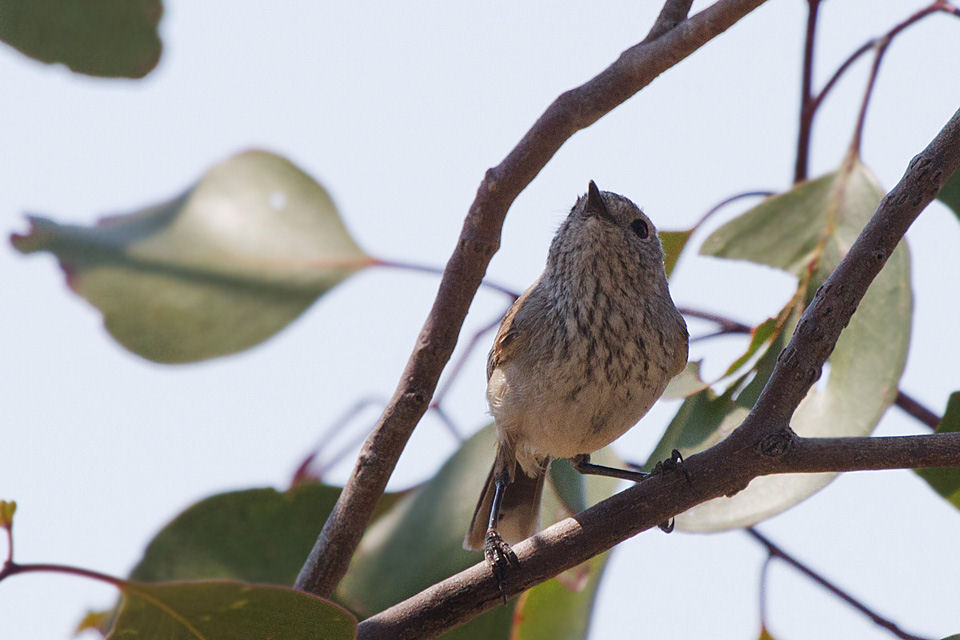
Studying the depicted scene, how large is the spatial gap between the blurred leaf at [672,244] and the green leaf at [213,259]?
79 centimetres

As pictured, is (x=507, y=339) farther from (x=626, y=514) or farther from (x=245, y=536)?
(x=626, y=514)

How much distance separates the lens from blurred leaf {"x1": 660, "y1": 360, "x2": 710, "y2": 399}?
2.45 metres

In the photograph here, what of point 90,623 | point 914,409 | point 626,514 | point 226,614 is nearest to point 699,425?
point 914,409

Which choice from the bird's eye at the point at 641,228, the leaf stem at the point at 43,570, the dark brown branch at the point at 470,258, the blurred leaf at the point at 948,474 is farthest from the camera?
the bird's eye at the point at 641,228

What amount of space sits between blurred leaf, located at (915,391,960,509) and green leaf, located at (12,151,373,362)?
1.43 meters

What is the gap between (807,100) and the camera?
265 centimetres

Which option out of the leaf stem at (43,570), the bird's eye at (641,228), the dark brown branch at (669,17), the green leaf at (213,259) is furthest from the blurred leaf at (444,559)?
the dark brown branch at (669,17)

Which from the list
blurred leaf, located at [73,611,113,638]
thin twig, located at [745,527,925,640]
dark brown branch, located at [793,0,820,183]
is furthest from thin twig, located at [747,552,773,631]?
blurred leaf, located at [73,611,113,638]

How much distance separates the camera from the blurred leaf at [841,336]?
87.2 inches

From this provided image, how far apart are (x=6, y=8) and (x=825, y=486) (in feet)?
6.73

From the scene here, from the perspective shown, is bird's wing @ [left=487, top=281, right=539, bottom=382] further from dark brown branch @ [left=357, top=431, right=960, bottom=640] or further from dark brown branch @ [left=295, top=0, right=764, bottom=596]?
dark brown branch @ [left=357, top=431, right=960, bottom=640]

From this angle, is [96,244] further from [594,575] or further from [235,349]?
[594,575]

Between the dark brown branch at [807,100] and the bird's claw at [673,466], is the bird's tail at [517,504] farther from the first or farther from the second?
the dark brown branch at [807,100]

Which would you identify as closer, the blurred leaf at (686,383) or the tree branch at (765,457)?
the tree branch at (765,457)
